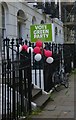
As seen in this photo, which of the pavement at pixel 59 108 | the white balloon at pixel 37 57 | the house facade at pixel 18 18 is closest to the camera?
the pavement at pixel 59 108

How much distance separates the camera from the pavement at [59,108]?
9.27m

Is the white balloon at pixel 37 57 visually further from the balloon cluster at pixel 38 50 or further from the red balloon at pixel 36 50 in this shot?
the red balloon at pixel 36 50

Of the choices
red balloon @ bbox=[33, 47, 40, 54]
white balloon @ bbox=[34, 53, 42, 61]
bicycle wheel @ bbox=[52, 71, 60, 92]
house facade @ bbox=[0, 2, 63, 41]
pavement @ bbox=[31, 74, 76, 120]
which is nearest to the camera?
pavement @ bbox=[31, 74, 76, 120]

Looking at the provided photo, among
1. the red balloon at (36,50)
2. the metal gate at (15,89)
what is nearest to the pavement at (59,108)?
the metal gate at (15,89)

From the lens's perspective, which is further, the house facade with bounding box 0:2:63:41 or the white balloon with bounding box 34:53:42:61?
the house facade with bounding box 0:2:63:41

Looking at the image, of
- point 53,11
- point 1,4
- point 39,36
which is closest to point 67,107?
point 39,36

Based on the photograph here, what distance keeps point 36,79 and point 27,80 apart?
3573mm

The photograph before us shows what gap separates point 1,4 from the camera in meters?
16.3

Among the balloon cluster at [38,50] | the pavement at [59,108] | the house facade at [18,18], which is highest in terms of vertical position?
the house facade at [18,18]

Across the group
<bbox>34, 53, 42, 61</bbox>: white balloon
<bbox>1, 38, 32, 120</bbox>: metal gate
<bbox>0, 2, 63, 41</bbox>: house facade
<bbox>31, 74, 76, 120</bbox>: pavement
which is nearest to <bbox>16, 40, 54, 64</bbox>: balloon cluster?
<bbox>34, 53, 42, 61</bbox>: white balloon

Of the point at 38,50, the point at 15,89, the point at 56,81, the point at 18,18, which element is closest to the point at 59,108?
the point at 15,89

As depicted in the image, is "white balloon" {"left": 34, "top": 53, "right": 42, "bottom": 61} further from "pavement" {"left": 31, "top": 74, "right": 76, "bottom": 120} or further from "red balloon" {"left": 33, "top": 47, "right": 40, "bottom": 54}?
"pavement" {"left": 31, "top": 74, "right": 76, "bottom": 120}

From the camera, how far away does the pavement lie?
9266 millimetres

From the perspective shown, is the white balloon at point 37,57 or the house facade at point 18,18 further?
the house facade at point 18,18
